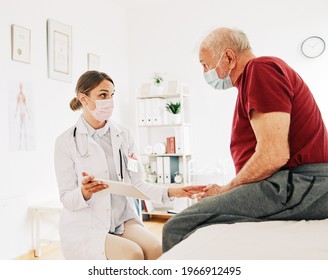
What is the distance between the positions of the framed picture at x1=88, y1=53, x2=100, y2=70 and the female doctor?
205 cm

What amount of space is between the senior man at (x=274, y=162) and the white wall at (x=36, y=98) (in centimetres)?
198

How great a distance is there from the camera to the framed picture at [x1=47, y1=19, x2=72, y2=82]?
3254mm

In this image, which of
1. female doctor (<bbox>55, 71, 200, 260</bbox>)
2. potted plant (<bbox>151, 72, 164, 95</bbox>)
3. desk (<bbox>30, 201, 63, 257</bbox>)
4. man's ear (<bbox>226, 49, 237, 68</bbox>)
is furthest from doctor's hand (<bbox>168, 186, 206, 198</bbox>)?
potted plant (<bbox>151, 72, 164, 95</bbox>)

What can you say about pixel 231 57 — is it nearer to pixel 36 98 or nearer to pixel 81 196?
pixel 81 196

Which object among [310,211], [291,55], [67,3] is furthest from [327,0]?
[310,211]

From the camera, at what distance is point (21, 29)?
9.61 ft

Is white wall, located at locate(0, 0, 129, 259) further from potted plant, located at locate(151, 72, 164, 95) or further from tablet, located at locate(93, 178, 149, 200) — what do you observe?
tablet, located at locate(93, 178, 149, 200)

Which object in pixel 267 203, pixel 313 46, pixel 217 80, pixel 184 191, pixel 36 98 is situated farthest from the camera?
pixel 313 46

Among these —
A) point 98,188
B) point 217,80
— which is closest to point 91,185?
point 98,188

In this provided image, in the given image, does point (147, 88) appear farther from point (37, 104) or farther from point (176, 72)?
point (37, 104)

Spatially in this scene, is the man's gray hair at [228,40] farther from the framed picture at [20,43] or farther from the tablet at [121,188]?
the framed picture at [20,43]

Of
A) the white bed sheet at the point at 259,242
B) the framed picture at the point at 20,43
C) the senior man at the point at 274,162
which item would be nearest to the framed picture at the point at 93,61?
the framed picture at the point at 20,43

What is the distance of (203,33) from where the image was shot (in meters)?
4.19

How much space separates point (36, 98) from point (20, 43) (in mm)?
481
